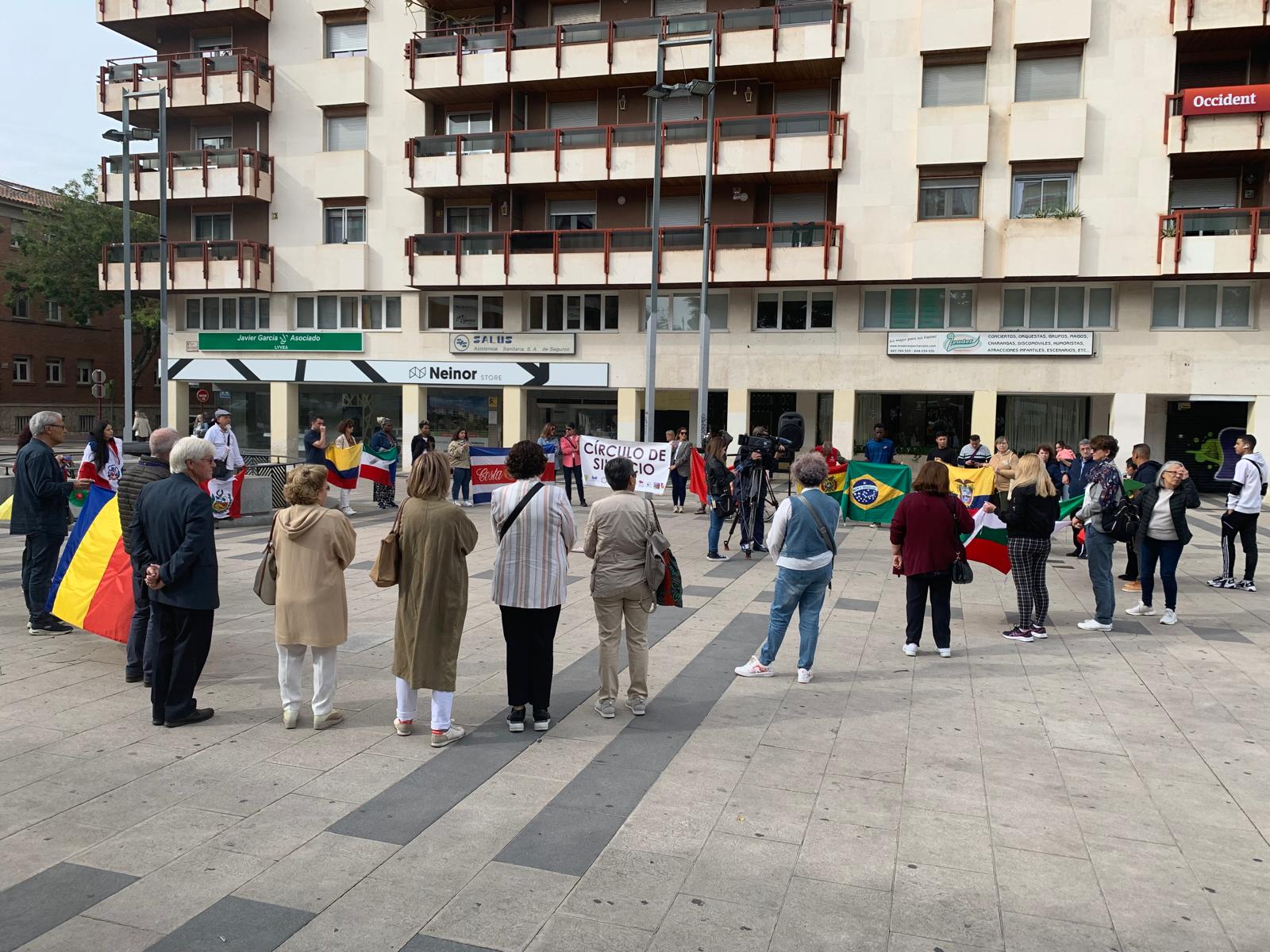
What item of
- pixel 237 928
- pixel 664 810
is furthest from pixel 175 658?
pixel 664 810

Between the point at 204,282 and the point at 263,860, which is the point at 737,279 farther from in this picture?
the point at 263,860

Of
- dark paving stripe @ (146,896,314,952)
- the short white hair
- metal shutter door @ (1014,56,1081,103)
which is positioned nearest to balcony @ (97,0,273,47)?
metal shutter door @ (1014,56,1081,103)

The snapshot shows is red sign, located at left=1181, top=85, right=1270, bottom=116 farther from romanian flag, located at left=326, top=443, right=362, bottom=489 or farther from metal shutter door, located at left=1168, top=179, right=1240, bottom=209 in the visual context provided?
romanian flag, located at left=326, top=443, right=362, bottom=489

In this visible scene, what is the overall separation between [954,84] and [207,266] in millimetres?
25882

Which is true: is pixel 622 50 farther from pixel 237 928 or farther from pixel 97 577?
pixel 237 928

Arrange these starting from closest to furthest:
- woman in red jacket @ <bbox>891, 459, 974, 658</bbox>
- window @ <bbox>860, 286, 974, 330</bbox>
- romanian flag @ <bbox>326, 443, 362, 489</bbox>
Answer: woman in red jacket @ <bbox>891, 459, 974, 658</bbox>
romanian flag @ <bbox>326, 443, 362, 489</bbox>
window @ <bbox>860, 286, 974, 330</bbox>

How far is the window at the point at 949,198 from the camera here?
2773 cm

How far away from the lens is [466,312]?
33.5 m

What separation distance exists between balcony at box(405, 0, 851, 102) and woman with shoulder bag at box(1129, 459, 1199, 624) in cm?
2195

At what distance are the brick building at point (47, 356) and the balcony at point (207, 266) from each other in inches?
525

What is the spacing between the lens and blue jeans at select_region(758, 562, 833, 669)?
7.47 m

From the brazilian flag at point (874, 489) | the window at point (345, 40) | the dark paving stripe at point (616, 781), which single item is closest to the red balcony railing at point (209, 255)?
the window at point (345, 40)

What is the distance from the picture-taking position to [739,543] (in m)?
15.2

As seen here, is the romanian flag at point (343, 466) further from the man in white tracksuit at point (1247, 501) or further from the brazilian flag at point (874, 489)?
the man in white tracksuit at point (1247, 501)
